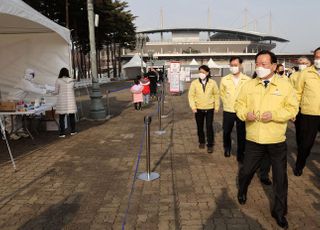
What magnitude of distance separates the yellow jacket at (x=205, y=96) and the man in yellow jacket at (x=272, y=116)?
298 cm

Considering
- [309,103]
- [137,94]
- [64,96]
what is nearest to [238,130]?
[309,103]

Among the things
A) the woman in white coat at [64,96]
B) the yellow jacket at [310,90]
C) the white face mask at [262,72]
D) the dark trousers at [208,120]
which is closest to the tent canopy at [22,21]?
the woman in white coat at [64,96]

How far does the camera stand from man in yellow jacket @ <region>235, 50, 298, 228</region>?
391cm

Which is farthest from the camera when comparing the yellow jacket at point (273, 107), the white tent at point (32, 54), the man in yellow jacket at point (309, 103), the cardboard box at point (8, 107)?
the white tent at point (32, 54)

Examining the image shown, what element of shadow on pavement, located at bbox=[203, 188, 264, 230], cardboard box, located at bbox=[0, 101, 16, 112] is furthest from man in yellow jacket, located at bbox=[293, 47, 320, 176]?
cardboard box, located at bbox=[0, 101, 16, 112]

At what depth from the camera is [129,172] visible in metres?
6.08

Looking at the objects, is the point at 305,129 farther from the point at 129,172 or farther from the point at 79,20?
the point at 79,20

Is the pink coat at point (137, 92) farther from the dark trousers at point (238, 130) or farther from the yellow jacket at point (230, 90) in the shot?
the yellow jacket at point (230, 90)

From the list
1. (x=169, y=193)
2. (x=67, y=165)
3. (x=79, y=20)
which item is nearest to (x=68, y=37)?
(x=67, y=165)

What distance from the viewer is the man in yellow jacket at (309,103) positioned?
5337mm

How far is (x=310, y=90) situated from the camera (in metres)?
5.39

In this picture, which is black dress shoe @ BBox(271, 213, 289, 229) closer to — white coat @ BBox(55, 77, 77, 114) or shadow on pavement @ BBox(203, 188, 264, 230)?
shadow on pavement @ BBox(203, 188, 264, 230)

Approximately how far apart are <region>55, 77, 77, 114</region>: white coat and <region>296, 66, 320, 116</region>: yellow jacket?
585 cm

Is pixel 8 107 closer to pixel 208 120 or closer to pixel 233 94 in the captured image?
pixel 208 120
